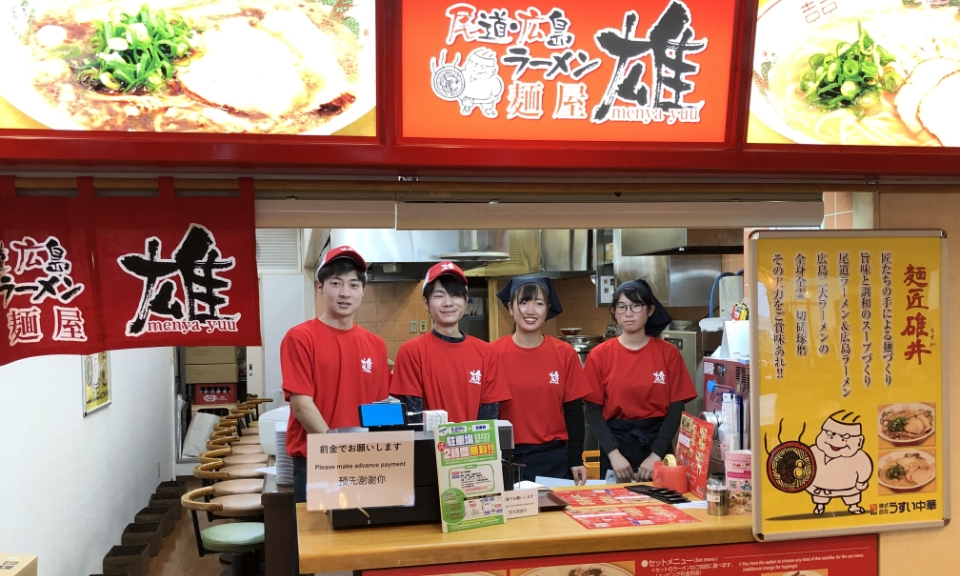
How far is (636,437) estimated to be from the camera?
407 cm

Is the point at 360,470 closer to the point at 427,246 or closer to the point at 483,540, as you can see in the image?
the point at 483,540

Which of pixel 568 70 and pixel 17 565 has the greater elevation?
pixel 568 70

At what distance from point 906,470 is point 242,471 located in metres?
4.83

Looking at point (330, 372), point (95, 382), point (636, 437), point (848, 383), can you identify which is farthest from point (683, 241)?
point (95, 382)

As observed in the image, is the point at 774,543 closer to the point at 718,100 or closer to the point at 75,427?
the point at 718,100

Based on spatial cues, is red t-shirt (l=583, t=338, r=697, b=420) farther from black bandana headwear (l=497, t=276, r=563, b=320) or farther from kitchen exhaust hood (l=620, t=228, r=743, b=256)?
kitchen exhaust hood (l=620, t=228, r=743, b=256)

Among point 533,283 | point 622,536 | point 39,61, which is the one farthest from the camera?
point 533,283

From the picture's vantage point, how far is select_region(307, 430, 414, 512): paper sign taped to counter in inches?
104

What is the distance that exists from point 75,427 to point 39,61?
4016 millimetres

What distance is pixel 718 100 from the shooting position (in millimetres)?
2594

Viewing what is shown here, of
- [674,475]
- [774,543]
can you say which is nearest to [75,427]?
[674,475]

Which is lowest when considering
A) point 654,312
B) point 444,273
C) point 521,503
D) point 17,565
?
point 17,565

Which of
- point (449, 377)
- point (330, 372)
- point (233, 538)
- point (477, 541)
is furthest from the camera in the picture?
point (233, 538)

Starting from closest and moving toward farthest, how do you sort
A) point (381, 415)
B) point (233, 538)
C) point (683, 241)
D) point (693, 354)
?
point (381, 415), point (233, 538), point (683, 241), point (693, 354)
